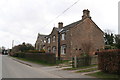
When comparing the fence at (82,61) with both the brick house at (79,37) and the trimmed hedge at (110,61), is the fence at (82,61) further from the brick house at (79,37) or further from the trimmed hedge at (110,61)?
the brick house at (79,37)

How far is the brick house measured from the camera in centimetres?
3684

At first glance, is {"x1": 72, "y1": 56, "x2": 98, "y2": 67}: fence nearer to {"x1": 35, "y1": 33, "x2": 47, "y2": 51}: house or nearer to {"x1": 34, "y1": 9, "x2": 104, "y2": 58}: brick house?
{"x1": 34, "y1": 9, "x2": 104, "y2": 58}: brick house

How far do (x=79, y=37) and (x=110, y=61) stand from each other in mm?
23534

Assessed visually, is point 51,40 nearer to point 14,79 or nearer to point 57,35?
point 57,35

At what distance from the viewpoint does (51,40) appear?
46.2 m

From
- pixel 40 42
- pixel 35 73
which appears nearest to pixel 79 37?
pixel 35 73

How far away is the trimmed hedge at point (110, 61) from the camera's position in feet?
43.4

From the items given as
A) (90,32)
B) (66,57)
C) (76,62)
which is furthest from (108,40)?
(76,62)

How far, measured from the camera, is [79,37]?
37.7 m

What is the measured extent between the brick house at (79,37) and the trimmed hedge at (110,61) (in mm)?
19560

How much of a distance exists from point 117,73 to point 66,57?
79.9 ft

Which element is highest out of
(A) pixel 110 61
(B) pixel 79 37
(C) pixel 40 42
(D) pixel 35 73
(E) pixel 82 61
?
(C) pixel 40 42

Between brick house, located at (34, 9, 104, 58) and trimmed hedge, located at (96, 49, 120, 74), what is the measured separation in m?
19.6

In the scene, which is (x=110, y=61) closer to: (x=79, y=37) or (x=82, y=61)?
(x=82, y=61)
